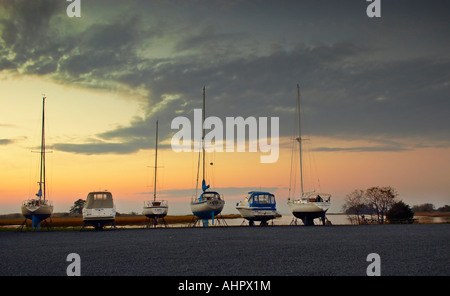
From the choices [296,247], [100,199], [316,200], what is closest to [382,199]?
[316,200]

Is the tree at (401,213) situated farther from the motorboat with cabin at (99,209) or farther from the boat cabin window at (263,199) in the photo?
the motorboat with cabin at (99,209)

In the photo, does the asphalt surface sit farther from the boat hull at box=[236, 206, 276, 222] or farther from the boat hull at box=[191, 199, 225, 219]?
the boat hull at box=[236, 206, 276, 222]

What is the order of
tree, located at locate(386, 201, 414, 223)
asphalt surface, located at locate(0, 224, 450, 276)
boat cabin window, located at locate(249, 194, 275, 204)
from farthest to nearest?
1. tree, located at locate(386, 201, 414, 223)
2. boat cabin window, located at locate(249, 194, 275, 204)
3. asphalt surface, located at locate(0, 224, 450, 276)

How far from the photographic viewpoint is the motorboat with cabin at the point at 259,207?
57438mm

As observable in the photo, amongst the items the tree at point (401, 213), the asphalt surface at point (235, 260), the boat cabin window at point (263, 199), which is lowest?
the tree at point (401, 213)

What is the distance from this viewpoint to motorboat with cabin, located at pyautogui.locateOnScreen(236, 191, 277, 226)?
188 ft

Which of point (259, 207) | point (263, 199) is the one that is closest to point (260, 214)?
point (259, 207)

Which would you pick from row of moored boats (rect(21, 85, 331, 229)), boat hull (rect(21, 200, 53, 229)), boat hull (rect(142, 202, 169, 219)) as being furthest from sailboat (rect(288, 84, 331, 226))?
boat hull (rect(21, 200, 53, 229))

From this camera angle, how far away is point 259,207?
189 ft

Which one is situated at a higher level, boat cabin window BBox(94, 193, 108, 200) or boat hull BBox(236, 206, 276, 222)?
boat cabin window BBox(94, 193, 108, 200)

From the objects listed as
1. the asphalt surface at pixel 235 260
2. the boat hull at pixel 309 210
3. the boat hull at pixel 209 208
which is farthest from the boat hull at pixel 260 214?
the asphalt surface at pixel 235 260

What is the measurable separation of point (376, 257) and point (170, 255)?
9478mm

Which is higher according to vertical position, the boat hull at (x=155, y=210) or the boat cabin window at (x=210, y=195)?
the boat cabin window at (x=210, y=195)
